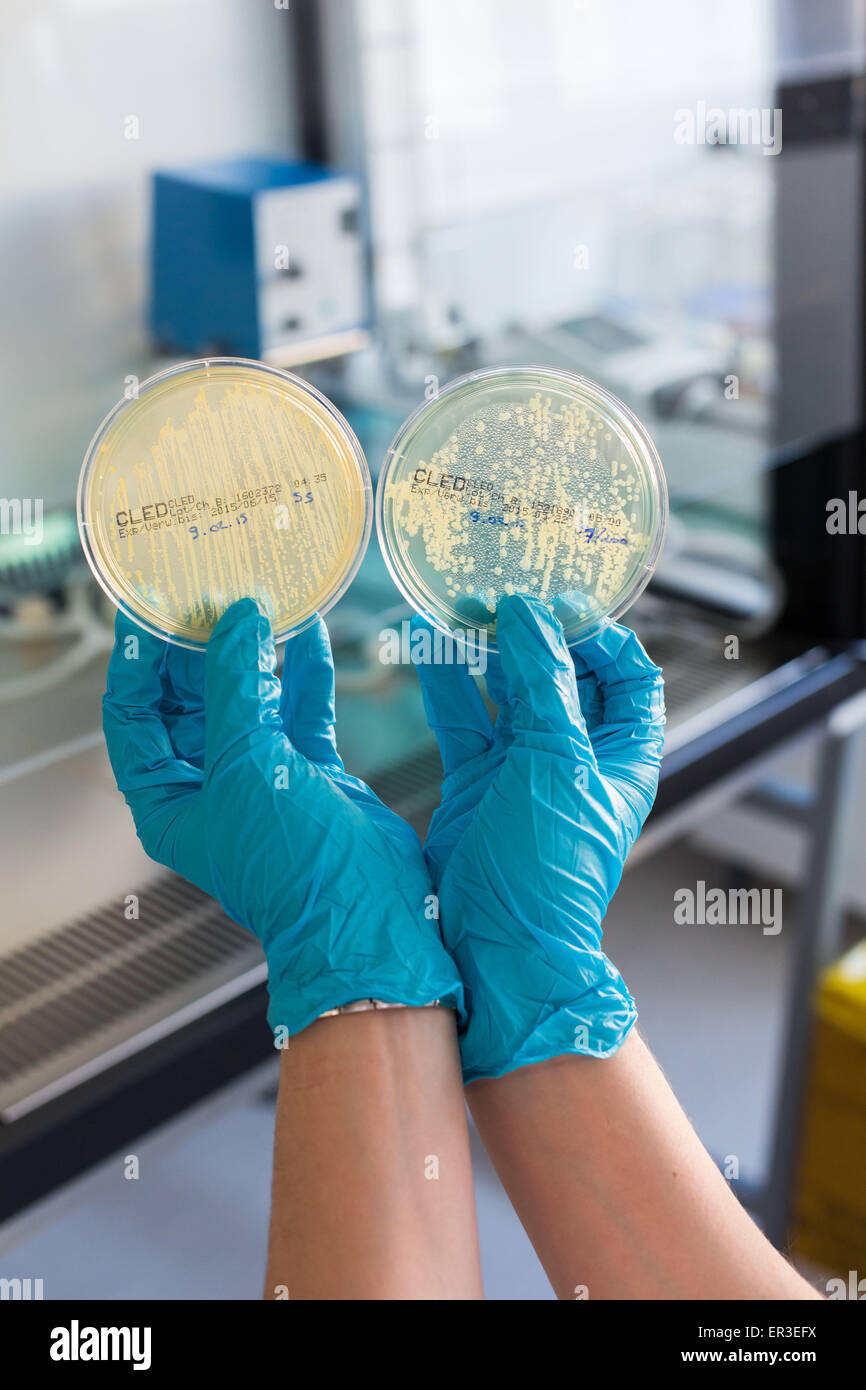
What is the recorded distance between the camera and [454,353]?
2186mm

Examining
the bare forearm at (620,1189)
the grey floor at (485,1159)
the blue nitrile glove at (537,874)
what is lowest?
the grey floor at (485,1159)

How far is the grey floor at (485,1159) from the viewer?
6.57 feet

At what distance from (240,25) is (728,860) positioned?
2227mm

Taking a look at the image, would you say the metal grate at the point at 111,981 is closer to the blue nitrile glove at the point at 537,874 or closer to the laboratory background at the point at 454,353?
the laboratory background at the point at 454,353

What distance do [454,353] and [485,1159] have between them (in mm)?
1633

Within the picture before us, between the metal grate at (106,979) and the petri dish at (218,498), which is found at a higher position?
the petri dish at (218,498)

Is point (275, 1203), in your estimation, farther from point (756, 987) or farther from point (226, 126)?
point (756, 987)

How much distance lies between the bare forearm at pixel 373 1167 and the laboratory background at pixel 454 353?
418 mm

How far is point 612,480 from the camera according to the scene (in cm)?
103

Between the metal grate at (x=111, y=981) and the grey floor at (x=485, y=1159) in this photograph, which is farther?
the grey floor at (x=485, y=1159)

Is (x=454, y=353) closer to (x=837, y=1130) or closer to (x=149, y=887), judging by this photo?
(x=149, y=887)

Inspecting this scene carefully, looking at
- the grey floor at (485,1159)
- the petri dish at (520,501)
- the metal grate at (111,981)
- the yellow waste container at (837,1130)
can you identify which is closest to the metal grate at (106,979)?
the metal grate at (111,981)

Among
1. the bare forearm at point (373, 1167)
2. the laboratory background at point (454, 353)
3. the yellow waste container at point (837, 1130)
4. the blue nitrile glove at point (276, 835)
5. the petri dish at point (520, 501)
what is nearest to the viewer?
the bare forearm at point (373, 1167)
